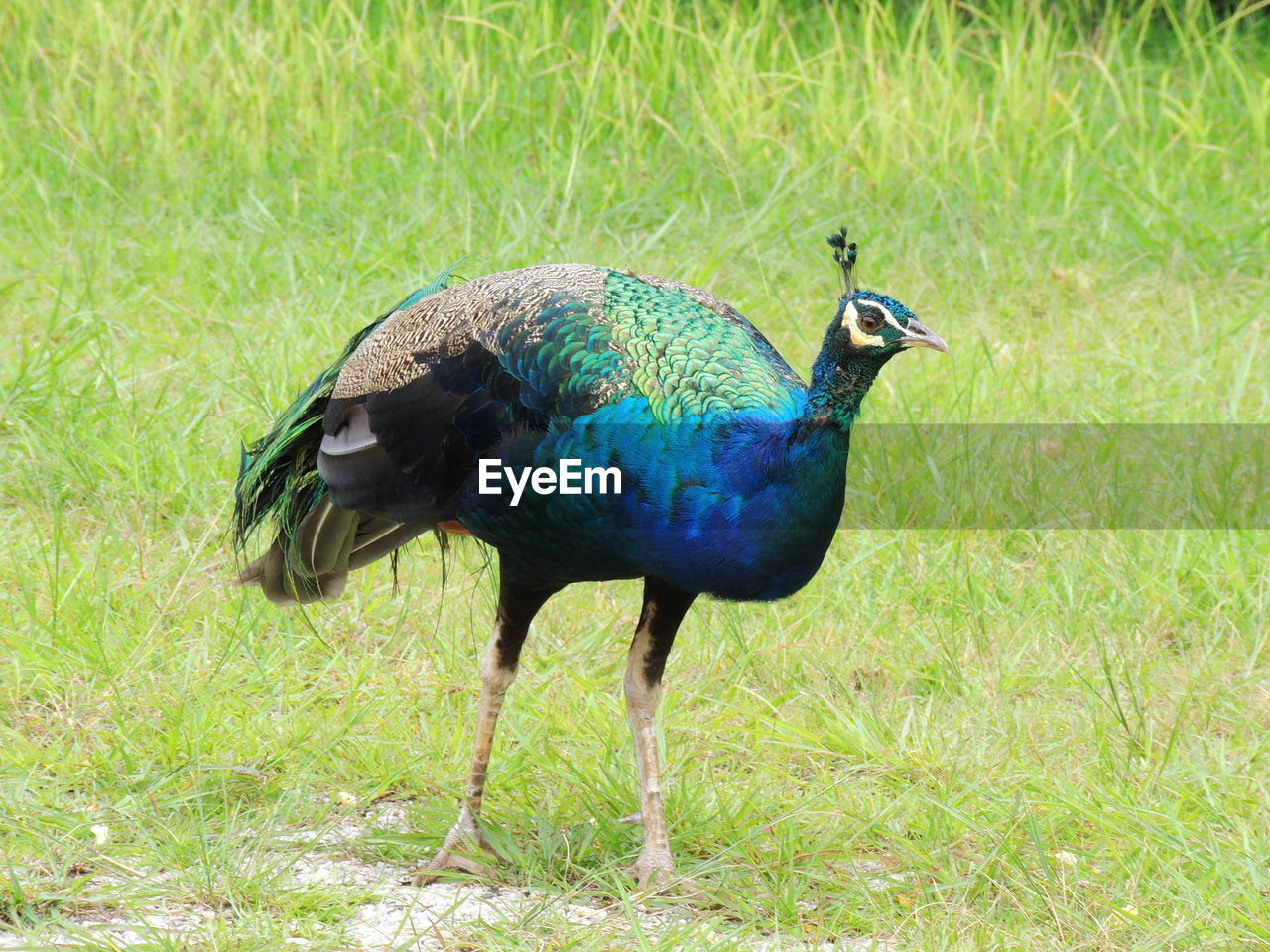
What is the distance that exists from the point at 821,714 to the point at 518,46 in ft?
12.1

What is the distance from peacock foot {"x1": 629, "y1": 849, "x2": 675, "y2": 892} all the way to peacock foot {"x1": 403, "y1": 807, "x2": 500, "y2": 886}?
0.30 m

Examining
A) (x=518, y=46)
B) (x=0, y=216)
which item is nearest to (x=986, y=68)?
(x=518, y=46)

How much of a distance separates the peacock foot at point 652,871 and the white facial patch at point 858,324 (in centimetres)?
112

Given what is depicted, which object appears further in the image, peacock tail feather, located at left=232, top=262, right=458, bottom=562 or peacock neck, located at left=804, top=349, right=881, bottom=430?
peacock tail feather, located at left=232, top=262, right=458, bottom=562

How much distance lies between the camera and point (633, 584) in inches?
187

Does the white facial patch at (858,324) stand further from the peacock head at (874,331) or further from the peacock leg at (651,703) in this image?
the peacock leg at (651,703)

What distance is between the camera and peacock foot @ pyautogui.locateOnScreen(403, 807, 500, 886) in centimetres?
349

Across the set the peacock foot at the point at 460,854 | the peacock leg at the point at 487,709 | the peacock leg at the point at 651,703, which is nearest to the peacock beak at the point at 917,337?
the peacock leg at the point at 651,703

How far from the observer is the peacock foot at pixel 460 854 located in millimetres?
3492

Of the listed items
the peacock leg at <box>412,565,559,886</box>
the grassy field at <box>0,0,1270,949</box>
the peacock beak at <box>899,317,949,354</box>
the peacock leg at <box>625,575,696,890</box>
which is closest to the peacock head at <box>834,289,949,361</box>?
the peacock beak at <box>899,317,949,354</box>

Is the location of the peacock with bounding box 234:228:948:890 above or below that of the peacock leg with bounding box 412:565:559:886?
above

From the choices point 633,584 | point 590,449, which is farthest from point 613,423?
point 633,584

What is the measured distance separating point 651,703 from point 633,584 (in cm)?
120

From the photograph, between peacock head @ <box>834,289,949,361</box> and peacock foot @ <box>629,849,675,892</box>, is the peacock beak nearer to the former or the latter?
peacock head @ <box>834,289,949,361</box>
